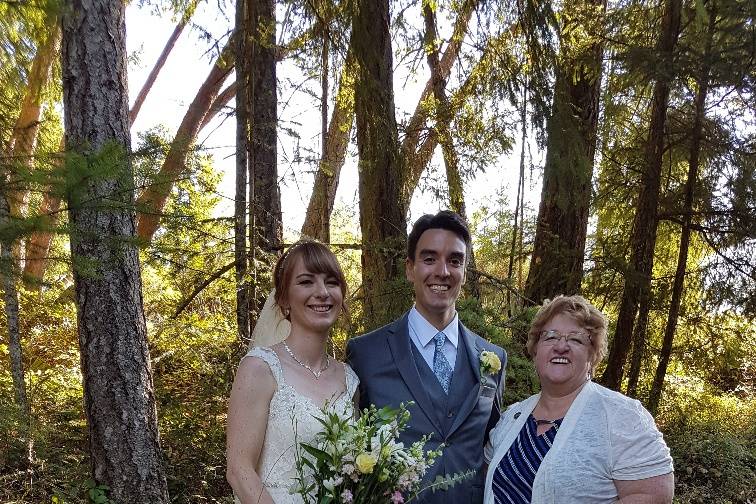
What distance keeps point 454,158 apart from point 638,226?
244 centimetres

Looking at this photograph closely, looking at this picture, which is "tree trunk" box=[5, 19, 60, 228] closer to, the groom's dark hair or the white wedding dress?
the white wedding dress

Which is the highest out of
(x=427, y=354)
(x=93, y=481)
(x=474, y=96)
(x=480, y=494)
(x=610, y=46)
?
(x=610, y=46)

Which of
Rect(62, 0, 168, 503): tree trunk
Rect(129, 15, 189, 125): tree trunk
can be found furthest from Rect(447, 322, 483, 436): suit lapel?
Rect(129, 15, 189, 125): tree trunk

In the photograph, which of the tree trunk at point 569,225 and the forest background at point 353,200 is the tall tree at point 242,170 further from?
the tree trunk at point 569,225

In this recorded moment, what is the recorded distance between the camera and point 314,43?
18.6 feet

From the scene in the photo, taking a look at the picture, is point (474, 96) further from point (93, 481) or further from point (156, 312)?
point (93, 481)

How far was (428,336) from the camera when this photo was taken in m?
2.57

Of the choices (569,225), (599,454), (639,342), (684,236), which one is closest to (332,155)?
(569,225)

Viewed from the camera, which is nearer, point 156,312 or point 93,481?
point 93,481

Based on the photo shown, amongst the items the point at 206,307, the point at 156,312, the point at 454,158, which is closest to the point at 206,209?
the point at 206,307

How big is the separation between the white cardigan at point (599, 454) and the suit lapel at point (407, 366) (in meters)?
0.43

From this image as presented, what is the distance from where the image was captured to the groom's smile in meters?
2.55

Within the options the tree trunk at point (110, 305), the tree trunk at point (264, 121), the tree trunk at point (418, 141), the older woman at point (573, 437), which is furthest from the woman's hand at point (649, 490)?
the tree trunk at point (418, 141)

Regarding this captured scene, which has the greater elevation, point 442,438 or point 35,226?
point 35,226
